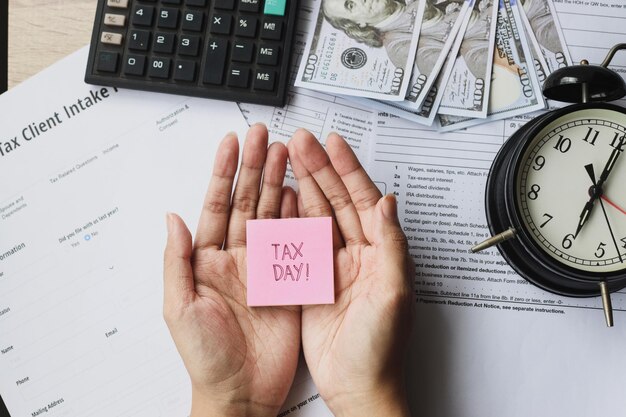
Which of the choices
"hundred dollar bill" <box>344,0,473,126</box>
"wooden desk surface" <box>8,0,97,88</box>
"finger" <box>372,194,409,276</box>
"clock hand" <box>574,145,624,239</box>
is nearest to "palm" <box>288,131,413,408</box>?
"finger" <box>372,194,409,276</box>

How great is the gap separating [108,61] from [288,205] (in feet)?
1.01

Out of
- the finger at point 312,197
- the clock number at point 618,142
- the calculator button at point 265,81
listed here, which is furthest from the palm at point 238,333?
the clock number at point 618,142

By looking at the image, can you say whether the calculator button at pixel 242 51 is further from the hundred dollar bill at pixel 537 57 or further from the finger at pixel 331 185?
the hundred dollar bill at pixel 537 57

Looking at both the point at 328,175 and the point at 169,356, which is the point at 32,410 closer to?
the point at 169,356

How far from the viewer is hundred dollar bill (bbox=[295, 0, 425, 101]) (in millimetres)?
771

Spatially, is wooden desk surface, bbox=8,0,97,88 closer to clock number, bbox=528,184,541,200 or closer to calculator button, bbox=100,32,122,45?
calculator button, bbox=100,32,122,45

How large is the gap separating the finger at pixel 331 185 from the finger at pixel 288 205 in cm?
4

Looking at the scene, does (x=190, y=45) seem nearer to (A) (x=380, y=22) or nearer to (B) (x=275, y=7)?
(B) (x=275, y=7)

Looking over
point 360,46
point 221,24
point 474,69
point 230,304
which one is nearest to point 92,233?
point 230,304

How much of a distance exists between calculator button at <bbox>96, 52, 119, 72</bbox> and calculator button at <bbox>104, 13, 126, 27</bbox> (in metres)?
0.04

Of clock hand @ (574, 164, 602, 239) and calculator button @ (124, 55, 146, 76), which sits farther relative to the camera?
calculator button @ (124, 55, 146, 76)

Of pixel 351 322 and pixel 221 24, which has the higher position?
pixel 221 24

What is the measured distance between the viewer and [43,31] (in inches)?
30.9

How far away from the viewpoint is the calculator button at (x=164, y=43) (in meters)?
0.76
